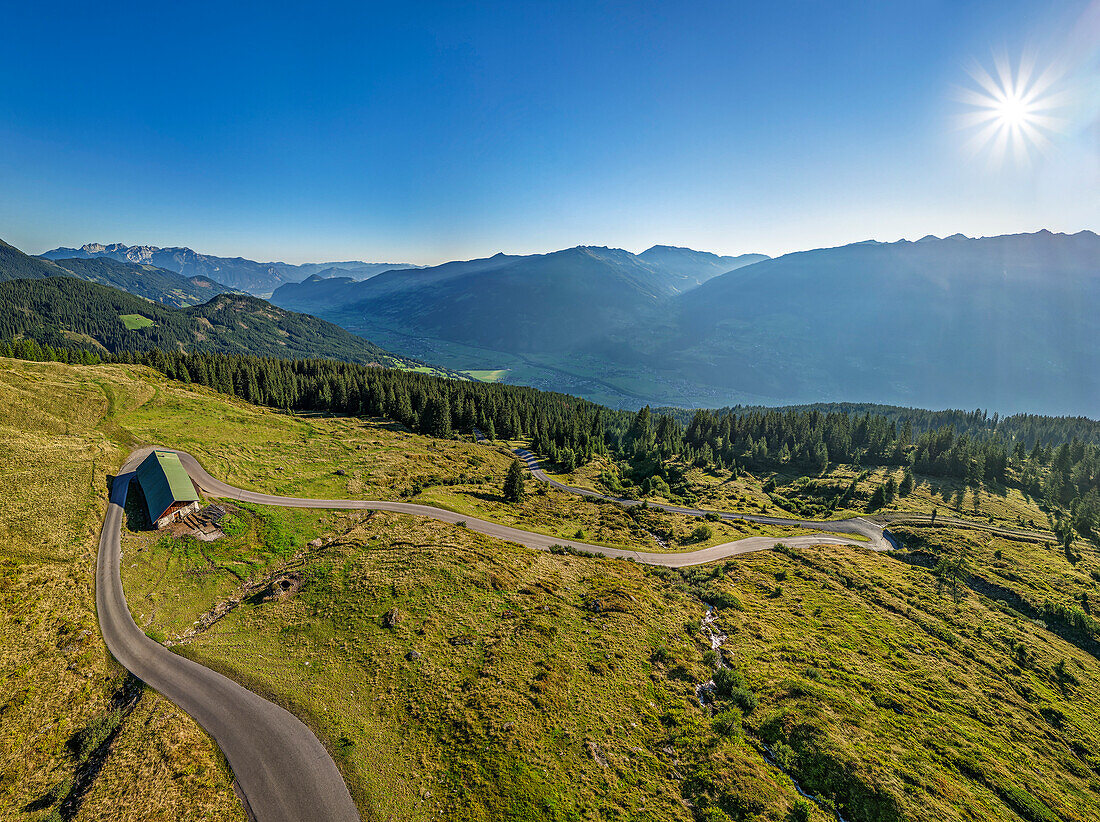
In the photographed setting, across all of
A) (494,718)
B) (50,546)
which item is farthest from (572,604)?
(50,546)

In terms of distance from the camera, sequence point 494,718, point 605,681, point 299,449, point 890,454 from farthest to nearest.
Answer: point 890,454, point 299,449, point 605,681, point 494,718

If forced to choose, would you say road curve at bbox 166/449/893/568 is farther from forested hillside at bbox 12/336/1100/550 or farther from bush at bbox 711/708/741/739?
forested hillside at bbox 12/336/1100/550

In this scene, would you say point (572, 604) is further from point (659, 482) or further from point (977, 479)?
point (977, 479)

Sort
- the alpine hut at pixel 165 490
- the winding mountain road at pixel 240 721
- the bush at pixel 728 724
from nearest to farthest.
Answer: the winding mountain road at pixel 240 721
the bush at pixel 728 724
the alpine hut at pixel 165 490

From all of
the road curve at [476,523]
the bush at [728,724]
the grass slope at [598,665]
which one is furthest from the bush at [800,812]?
the road curve at [476,523]

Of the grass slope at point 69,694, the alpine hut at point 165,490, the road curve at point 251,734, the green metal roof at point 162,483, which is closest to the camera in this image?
the road curve at point 251,734

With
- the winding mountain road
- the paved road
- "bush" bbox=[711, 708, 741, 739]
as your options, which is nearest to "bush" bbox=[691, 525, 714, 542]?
the paved road

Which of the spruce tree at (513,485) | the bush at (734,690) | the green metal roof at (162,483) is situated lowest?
the bush at (734,690)

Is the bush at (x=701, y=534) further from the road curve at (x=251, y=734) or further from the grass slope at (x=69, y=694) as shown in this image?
the grass slope at (x=69, y=694)
